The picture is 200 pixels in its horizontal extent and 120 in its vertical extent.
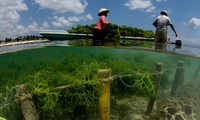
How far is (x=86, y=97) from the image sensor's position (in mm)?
8695

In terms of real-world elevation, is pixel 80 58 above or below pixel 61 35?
below

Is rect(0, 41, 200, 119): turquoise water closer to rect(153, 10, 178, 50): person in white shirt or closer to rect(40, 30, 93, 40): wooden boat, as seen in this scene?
rect(40, 30, 93, 40): wooden boat

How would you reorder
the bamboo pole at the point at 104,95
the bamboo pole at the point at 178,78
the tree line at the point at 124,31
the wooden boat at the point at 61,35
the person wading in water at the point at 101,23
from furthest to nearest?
the wooden boat at the point at 61,35 → the tree line at the point at 124,31 → the person wading in water at the point at 101,23 → the bamboo pole at the point at 178,78 → the bamboo pole at the point at 104,95

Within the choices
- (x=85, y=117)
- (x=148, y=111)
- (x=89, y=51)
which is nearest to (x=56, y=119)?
(x=85, y=117)

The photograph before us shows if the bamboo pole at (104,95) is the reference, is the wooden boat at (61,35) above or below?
above

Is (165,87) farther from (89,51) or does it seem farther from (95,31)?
(89,51)

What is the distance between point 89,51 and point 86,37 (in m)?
3.52

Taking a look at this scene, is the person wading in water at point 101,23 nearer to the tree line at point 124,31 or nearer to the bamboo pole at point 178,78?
the tree line at point 124,31

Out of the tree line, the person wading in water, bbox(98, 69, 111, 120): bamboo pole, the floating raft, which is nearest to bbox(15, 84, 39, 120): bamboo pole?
bbox(98, 69, 111, 120): bamboo pole

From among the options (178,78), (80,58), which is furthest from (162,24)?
(80,58)

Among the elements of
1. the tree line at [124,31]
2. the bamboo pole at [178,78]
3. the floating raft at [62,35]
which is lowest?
the bamboo pole at [178,78]

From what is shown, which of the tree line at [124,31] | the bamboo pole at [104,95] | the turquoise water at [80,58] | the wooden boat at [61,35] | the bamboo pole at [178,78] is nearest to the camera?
the bamboo pole at [104,95]

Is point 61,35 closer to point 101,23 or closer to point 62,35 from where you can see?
point 62,35

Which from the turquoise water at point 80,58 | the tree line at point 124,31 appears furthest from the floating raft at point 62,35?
the turquoise water at point 80,58
